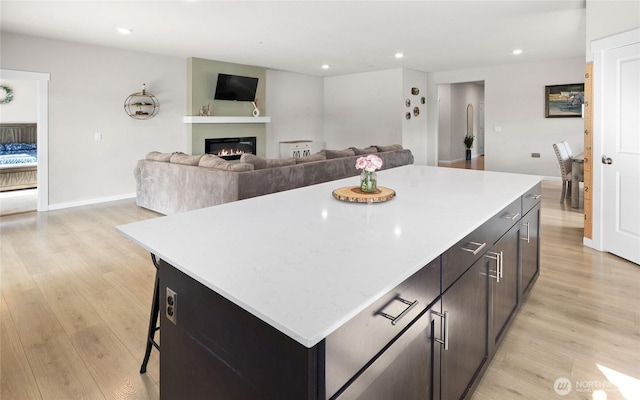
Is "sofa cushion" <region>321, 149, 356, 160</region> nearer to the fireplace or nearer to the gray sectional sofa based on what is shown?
the gray sectional sofa

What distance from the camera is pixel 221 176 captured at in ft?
13.9

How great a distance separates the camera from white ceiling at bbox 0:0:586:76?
4309 millimetres

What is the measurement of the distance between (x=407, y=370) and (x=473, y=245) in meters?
0.62

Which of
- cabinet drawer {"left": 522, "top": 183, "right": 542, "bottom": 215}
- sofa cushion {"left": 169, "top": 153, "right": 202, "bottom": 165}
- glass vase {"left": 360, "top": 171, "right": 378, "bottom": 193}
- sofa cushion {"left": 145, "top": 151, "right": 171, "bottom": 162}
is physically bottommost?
cabinet drawer {"left": 522, "top": 183, "right": 542, "bottom": 215}

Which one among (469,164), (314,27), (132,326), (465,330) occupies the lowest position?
(132,326)

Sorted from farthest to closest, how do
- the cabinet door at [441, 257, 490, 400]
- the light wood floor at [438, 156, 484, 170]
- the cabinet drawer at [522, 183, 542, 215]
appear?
the light wood floor at [438, 156, 484, 170] → the cabinet drawer at [522, 183, 542, 215] → the cabinet door at [441, 257, 490, 400]

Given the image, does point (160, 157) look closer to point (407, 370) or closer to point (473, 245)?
point (473, 245)

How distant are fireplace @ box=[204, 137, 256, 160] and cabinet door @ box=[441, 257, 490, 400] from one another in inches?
271

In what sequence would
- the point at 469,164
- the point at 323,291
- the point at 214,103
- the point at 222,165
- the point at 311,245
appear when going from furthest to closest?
the point at 469,164
the point at 214,103
the point at 222,165
the point at 311,245
the point at 323,291

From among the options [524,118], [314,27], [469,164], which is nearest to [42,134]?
[314,27]

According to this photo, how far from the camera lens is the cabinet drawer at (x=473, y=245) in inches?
52.6

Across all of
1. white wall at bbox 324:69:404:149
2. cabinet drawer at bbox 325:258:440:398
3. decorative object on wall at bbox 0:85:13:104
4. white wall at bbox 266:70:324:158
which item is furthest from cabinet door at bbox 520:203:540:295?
decorative object on wall at bbox 0:85:13:104

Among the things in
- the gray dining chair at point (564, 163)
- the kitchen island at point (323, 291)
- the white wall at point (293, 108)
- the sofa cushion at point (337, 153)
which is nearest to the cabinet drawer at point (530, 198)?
the kitchen island at point (323, 291)

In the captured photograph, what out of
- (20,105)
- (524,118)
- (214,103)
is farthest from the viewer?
(524,118)
